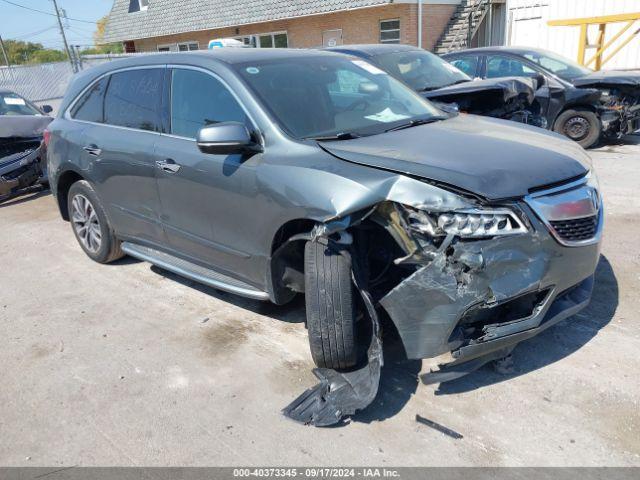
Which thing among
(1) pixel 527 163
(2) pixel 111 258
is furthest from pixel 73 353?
(1) pixel 527 163

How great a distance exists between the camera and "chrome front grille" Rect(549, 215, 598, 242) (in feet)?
9.22

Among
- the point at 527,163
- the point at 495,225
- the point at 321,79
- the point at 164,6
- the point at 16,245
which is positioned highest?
the point at 164,6

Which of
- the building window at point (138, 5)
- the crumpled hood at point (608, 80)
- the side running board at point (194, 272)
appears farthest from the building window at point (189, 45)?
the side running board at point (194, 272)

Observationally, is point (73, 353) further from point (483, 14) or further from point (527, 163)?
point (483, 14)

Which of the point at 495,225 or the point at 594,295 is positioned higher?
the point at 495,225

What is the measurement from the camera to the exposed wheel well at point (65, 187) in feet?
17.5

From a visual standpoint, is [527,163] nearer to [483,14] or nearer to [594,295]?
[594,295]

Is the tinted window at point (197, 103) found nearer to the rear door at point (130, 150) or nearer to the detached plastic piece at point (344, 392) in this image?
the rear door at point (130, 150)

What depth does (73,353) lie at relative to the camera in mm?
3787

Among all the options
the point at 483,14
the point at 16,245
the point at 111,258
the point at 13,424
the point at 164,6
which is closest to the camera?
the point at 13,424

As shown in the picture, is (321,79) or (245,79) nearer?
(245,79)

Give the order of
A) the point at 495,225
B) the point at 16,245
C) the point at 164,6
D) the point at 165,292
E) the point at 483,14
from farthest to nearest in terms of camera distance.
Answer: the point at 164,6 → the point at 483,14 → the point at 16,245 → the point at 165,292 → the point at 495,225

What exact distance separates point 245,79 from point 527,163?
1.86 meters

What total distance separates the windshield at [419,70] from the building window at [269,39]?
46.9 feet
